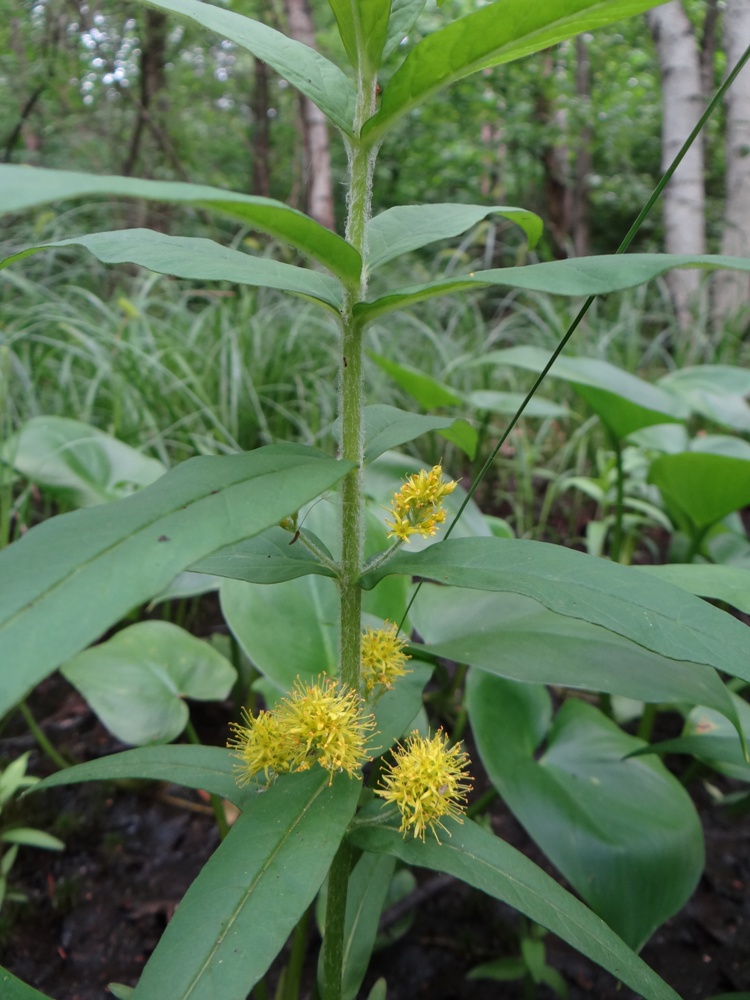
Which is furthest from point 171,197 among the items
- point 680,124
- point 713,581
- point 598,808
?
point 680,124

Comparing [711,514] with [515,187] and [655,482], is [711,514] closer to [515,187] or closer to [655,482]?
[655,482]

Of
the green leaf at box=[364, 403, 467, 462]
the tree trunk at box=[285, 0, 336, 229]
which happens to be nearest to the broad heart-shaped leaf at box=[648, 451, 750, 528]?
the green leaf at box=[364, 403, 467, 462]

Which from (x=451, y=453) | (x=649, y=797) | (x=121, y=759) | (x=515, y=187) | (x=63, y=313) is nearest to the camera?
(x=121, y=759)

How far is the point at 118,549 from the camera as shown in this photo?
29 centimetres

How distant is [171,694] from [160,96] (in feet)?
12.9

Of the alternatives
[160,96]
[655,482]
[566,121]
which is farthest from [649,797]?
[566,121]

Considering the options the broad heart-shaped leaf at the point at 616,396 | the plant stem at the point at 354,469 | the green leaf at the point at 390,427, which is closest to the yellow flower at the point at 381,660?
the plant stem at the point at 354,469

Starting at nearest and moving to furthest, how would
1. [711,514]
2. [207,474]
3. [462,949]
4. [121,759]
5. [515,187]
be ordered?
[207,474] < [121,759] < [462,949] < [711,514] < [515,187]

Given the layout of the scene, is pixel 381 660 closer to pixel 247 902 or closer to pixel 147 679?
pixel 247 902

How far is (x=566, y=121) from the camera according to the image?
4805 mm

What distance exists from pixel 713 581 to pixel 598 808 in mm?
251

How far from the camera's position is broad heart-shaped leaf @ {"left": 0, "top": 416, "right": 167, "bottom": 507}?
104cm

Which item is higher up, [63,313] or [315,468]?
[63,313]

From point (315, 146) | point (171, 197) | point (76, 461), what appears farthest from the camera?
point (315, 146)
